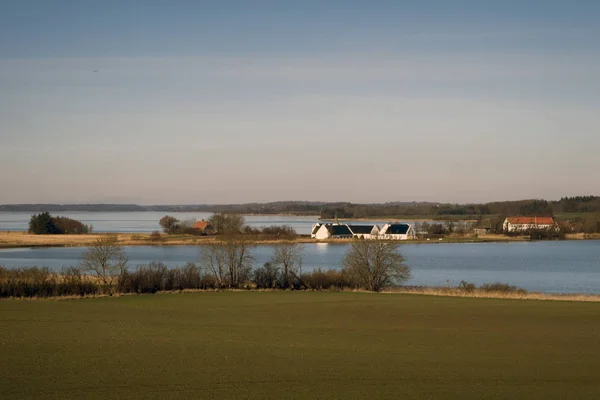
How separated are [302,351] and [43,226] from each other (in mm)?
81367

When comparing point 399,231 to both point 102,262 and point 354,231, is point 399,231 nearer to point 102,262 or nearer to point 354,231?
point 354,231

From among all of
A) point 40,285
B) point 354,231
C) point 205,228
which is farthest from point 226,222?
point 40,285

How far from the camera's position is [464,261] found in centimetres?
5697

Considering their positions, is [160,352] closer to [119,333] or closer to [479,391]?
[119,333]

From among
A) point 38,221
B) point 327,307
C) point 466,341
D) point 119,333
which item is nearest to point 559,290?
point 327,307

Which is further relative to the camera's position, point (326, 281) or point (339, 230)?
point (339, 230)

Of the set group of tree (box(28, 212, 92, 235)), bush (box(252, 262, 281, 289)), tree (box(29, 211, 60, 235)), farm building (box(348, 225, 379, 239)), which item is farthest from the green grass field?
group of tree (box(28, 212, 92, 235))

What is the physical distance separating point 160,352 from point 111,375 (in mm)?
2702

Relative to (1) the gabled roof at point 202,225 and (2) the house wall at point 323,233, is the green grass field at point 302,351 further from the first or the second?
(1) the gabled roof at point 202,225

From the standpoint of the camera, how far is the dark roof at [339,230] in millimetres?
90250

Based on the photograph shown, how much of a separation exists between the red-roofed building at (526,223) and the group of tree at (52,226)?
59911 mm

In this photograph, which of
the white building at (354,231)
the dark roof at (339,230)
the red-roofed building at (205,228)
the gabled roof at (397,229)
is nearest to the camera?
the white building at (354,231)

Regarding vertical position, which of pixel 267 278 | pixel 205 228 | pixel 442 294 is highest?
pixel 205 228

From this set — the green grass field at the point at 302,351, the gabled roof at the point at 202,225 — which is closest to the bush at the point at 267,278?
the green grass field at the point at 302,351
